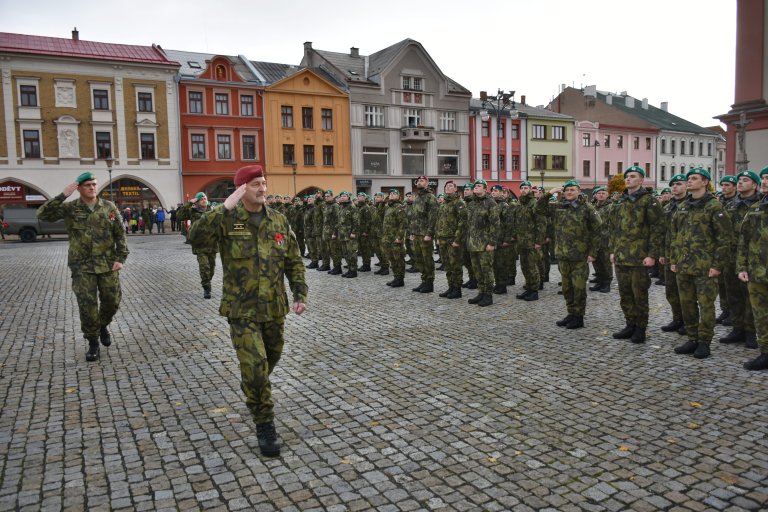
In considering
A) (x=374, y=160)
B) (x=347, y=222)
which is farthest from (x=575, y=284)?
(x=374, y=160)

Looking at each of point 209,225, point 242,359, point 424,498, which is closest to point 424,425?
point 424,498

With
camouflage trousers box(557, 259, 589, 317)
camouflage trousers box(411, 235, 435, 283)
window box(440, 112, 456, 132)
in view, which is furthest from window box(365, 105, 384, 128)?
camouflage trousers box(557, 259, 589, 317)

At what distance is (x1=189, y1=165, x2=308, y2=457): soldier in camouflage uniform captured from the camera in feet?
14.6

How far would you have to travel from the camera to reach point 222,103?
43.8 meters

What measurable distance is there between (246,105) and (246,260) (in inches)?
1672

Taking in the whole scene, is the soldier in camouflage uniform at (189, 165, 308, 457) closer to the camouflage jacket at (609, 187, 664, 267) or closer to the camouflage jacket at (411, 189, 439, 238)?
the camouflage jacket at (609, 187, 664, 267)

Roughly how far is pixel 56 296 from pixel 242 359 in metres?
9.94

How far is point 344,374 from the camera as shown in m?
6.48

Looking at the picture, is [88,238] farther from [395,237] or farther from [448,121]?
[448,121]

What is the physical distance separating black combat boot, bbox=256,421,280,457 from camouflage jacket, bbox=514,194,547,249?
8.62 metres

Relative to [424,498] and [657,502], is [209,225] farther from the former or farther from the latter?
[657,502]

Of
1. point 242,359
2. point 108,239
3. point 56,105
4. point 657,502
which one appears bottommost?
point 657,502

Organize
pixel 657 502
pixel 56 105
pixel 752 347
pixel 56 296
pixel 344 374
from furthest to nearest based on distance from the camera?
1. pixel 56 105
2. pixel 56 296
3. pixel 752 347
4. pixel 344 374
5. pixel 657 502

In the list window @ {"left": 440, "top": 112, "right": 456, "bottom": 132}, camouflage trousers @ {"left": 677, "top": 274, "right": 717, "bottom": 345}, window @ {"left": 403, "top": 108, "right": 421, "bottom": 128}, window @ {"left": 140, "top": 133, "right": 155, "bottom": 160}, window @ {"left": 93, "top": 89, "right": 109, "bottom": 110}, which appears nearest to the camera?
camouflage trousers @ {"left": 677, "top": 274, "right": 717, "bottom": 345}
